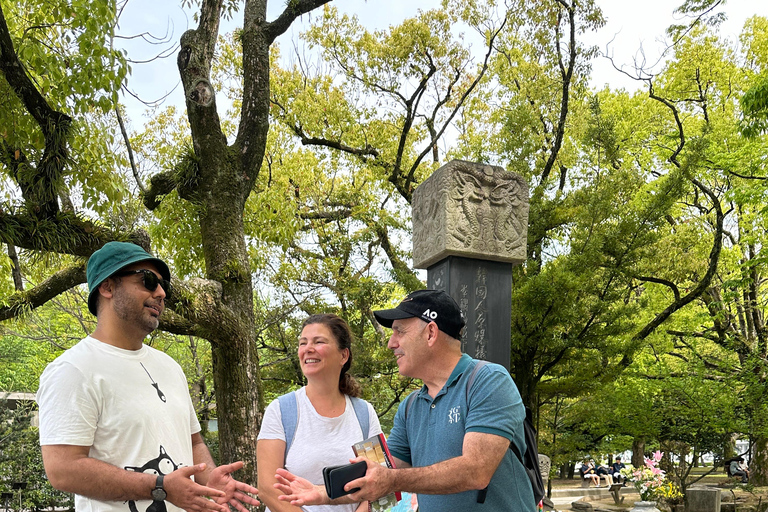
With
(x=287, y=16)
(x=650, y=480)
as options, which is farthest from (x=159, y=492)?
(x=650, y=480)

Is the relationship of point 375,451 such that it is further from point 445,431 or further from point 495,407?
point 495,407

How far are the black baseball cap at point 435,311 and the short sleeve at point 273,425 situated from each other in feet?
2.37

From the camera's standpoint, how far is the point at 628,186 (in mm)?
10219

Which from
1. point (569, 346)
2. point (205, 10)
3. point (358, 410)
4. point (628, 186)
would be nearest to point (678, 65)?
point (628, 186)

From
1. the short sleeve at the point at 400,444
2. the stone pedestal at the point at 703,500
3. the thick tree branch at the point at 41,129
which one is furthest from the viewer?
the stone pedestal at the point at 703,500

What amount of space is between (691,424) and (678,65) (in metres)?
9.60

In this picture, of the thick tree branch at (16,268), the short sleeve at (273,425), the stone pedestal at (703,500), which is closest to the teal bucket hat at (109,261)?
the short sleeve at (273,425)

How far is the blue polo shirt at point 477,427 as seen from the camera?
198cm

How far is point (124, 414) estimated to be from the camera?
2066 mm

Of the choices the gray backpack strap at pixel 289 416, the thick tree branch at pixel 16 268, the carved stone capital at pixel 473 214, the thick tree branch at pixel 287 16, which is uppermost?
the thick tree branch at pixel 287 16

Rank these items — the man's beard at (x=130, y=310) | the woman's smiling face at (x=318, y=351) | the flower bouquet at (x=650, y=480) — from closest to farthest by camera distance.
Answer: the man's beard at (x=130, y=310) → the woman's smiling face at (x=318, y=351) → the flower bouquet at (x=650, y=480)

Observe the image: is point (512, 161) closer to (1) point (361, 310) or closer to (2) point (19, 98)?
(1) point (361, 310)

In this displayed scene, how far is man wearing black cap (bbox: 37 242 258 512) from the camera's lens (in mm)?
1920

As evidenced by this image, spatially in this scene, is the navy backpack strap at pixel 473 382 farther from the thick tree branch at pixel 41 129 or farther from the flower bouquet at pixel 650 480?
the flower bouquet at pixel 650 480
